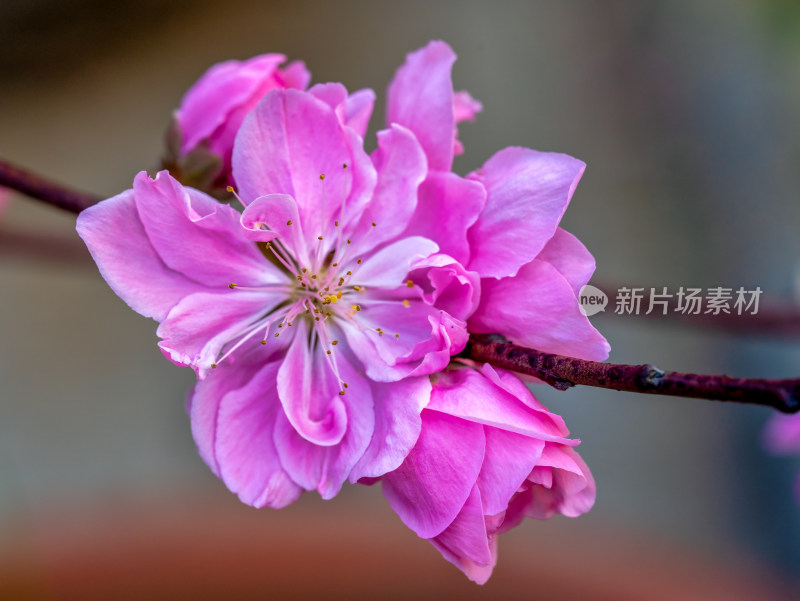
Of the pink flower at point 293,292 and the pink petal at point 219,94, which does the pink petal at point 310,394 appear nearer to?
the pink flower at point 293,292

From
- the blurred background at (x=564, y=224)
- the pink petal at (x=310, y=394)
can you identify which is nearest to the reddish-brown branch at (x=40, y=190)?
the pink petal at (x=310, y=394)

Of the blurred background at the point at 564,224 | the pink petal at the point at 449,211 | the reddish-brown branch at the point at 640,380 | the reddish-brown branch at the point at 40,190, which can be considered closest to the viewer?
the reddish-brown branch at the point at 640,380

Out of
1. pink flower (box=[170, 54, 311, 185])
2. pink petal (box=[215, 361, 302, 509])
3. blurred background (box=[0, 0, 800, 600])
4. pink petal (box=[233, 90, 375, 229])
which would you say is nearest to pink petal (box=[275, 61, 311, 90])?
pink flower (box=[170, 54, 311, 185])

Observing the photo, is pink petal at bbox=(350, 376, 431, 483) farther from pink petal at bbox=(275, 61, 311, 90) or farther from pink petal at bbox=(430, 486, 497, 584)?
pink petal at bbox=(275, 61, 311, 90)

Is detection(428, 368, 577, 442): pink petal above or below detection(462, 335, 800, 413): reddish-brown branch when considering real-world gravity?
below

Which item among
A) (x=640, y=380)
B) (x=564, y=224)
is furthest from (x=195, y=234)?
(x=564, y=224)

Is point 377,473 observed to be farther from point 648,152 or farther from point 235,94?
point 648,152

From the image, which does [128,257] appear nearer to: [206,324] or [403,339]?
[206,324]
